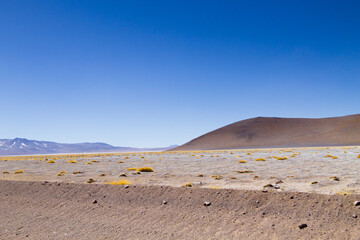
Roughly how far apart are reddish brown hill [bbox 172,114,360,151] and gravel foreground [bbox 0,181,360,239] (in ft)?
318

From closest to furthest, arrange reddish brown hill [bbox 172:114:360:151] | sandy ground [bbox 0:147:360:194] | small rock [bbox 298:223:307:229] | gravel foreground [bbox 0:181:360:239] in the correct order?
small rock [bbox 298:223:307:229] → gravel foreground [bbox 0:181:360:239] → sandy ground [bbox 0:147:360:194] → reddish brown hill [bbox 172:114:360:151]

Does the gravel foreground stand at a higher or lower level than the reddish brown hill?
lower

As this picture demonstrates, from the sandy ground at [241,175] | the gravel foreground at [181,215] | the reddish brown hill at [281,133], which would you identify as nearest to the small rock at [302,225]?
the gravel foreground at [181,215]

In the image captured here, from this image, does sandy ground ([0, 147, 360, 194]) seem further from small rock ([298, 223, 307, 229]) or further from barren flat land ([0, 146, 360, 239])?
small rock ([298, 223, 307, 229])

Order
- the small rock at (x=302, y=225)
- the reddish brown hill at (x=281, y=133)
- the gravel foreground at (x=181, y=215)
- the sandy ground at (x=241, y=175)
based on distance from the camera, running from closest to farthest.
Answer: the small rock at (x=302, y=225)
the gravel foreground at (x=181, y=215)
the sandy ground at (x=241, y=175)
the reddish brown hill at (x=281, y=133)

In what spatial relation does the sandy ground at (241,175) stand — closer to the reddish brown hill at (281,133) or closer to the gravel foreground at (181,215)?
the gravel foreground at (181,215)

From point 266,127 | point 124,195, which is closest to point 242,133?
point 266,127

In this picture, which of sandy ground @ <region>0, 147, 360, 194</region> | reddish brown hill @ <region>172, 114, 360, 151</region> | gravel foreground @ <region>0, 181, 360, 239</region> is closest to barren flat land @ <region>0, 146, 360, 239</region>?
gravel foreground @ <region>0, 181, 360, 239</region>

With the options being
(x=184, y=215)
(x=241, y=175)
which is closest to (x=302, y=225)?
(x=184, y=215)

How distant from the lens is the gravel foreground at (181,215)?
647cm

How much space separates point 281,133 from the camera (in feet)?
404

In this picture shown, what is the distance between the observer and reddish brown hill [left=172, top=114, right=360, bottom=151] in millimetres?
104125

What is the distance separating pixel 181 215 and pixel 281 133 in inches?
4797

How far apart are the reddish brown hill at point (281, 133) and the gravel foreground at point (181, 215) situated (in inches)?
3815
